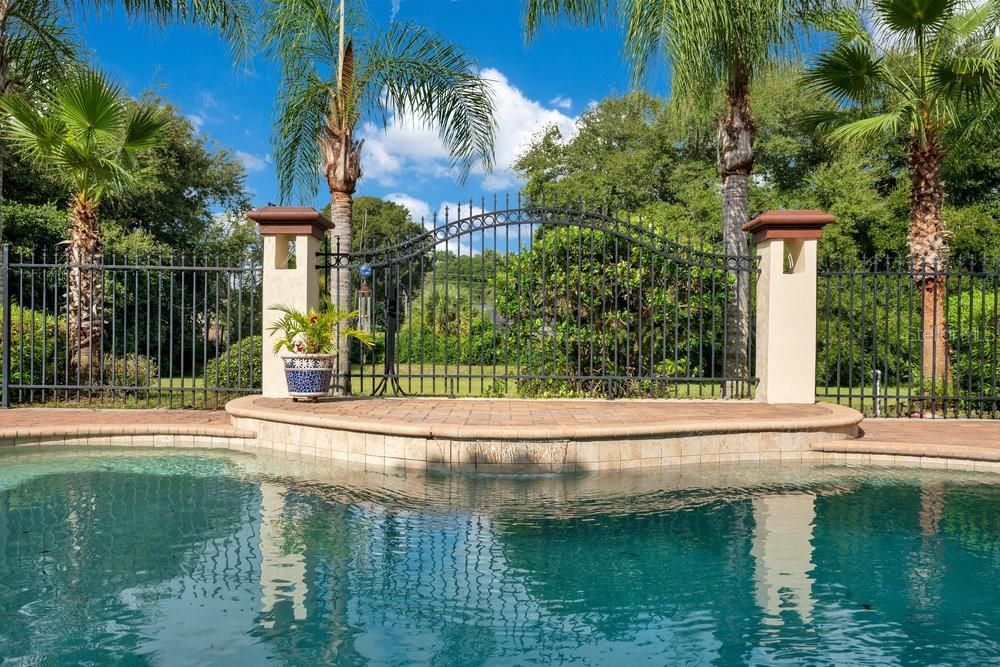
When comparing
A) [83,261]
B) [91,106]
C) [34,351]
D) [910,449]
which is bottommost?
[910,449]

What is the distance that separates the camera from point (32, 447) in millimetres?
7324

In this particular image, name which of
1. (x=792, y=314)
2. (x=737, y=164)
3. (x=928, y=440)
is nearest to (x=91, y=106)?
(x=737, y=164)

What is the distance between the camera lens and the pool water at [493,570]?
291cm

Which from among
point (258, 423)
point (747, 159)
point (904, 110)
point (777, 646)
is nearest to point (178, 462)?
point (258, 423)

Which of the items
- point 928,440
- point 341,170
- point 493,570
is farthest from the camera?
point 341,170

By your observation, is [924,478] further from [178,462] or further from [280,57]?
[280,57]

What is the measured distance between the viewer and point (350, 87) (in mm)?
11266

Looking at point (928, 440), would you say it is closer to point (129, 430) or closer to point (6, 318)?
point (129, 430)

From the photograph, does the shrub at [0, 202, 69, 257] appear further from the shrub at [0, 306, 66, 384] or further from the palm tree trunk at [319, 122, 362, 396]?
the palm tree trunk at [319, 122, 362, 396]

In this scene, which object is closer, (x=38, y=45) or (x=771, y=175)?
(x=38, y=45)

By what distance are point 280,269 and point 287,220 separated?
0.60 m

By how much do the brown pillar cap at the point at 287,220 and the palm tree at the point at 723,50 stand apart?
469 centimetres

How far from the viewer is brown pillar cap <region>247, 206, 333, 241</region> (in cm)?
887

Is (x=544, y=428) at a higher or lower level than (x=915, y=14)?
lower
